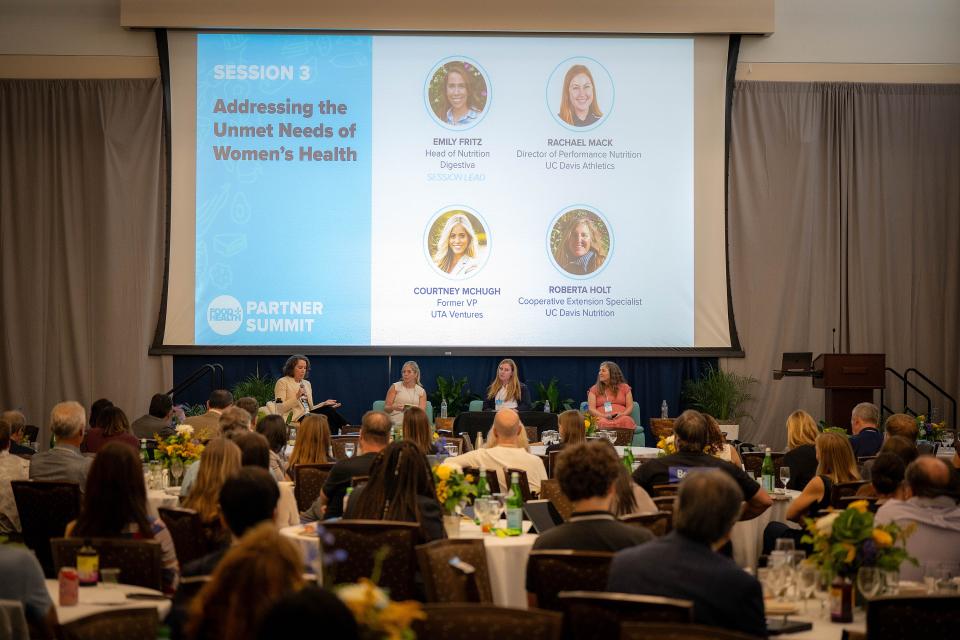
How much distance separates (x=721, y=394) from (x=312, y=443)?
7.25 m

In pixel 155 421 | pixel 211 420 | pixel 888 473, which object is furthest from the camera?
pixel 155 421

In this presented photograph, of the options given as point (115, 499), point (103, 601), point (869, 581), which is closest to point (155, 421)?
point (115, 499)

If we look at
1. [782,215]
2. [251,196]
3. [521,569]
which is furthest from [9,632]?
[782,215]

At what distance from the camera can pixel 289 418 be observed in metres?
11.4

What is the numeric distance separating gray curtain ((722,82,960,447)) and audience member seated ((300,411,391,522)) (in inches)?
321

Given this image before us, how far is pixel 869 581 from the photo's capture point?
12.6 ft

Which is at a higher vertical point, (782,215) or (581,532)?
(782,215)

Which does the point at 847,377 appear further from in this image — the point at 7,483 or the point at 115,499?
the point at 115,499

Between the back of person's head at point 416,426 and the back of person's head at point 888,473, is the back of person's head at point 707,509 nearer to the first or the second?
the back of person's head at point 888,473

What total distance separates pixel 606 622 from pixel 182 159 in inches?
435

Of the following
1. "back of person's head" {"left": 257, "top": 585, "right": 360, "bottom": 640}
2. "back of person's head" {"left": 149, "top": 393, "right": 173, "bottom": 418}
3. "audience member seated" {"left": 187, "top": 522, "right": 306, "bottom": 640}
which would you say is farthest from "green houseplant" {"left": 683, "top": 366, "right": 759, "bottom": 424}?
"back of person's head" {"left": 257, "top": 585, "right": 360, "bottom": 640}

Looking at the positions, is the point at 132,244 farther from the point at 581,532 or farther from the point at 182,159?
the point at 581,532

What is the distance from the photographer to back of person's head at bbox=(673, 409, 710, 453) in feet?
20.5

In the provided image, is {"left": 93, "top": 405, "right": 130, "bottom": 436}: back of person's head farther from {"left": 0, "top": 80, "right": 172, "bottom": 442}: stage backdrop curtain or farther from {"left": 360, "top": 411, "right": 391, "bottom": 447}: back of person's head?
{"left": 0, "top": 80, "right": 172, "bottom": 442}: stage backdrop curtain
